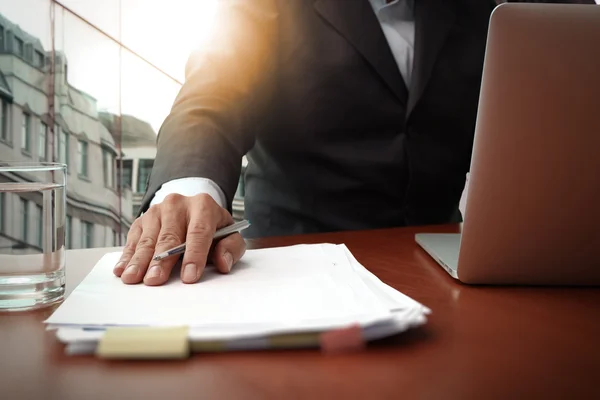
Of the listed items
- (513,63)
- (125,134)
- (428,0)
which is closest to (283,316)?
(513,63)

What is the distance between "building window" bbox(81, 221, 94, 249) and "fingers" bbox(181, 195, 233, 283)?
6.07 ft

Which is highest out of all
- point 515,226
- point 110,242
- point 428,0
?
point 428,0

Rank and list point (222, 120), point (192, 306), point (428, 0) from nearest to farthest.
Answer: point (192, 306) < point (222, 120) < point (428, 0)

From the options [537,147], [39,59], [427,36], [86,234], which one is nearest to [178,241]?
[537,147]

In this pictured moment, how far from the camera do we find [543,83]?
61 cm

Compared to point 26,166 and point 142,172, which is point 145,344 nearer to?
point 26,166

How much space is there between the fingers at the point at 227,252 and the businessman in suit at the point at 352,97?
54 cm

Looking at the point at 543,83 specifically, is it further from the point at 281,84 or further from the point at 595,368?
the point at 281,84

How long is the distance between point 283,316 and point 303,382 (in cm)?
9

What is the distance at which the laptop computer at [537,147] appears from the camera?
60cm

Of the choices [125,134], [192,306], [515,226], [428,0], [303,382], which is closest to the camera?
[303,382]

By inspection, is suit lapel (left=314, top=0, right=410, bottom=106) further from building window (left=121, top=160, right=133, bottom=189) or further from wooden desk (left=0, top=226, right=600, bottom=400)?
building window (left=121, top=160, right=133, bottom=189)

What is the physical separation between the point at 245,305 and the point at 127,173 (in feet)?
7.02

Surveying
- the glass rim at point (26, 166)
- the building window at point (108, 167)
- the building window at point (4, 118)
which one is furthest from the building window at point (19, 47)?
the glass rim at point (26, 166)
